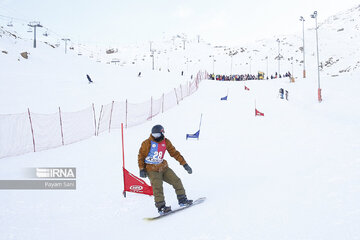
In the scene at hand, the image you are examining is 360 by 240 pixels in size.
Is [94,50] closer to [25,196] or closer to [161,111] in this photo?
[161,111]

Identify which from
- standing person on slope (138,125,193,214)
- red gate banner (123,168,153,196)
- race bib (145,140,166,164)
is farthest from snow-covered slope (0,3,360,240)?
race bib (145,140,166,164)

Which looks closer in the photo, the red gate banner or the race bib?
the race bib

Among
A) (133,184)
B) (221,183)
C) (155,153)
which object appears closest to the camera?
(155,153)

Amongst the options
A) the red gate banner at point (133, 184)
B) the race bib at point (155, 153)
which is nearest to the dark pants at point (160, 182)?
the race bib at point (155, 153)

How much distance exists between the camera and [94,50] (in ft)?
393

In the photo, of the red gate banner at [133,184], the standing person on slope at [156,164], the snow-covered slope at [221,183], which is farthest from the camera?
the red gate banner at [133,184]

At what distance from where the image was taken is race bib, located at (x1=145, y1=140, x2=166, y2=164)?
17.4 ft

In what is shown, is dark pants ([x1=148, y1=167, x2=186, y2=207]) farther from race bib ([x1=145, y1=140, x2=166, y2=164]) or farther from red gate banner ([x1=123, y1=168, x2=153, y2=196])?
red gate banner ([x1=123, y1=168, x2=153, y2=196])

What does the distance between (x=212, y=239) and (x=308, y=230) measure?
4.26 ft

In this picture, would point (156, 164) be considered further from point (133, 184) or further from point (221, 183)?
point (221, 183)

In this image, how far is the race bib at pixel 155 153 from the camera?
17.4ft

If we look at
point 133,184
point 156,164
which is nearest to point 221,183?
point 133,184

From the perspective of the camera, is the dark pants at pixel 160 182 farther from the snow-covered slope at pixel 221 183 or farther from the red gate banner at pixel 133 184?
the red gate banner at pixel 133 184

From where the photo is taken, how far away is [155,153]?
5332 mm
